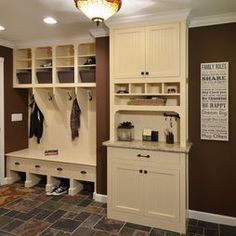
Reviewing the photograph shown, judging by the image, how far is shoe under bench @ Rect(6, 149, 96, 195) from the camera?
3.64 m

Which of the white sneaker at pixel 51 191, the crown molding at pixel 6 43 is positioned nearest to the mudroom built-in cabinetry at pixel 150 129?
the white sneaker at pixel 51 191

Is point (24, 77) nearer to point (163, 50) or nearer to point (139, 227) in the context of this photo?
point (163, 50)

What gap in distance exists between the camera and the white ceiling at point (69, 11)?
2.44 m

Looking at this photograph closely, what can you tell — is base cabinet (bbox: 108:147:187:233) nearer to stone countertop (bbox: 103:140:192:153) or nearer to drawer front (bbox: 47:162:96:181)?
stone countertop (bbox: 103:140:192:153)

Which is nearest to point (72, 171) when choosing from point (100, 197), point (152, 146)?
point (100, 197)

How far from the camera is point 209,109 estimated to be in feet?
9.52

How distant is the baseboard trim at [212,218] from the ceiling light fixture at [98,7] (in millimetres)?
2508

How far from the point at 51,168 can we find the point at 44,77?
4.90 feet

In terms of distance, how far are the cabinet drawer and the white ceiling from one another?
156 cm

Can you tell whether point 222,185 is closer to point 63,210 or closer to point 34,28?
point 63,210

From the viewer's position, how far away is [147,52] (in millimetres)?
2844

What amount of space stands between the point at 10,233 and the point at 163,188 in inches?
69.4

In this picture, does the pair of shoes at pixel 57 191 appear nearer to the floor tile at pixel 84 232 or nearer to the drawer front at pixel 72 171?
the drawer front at pixel 72 171

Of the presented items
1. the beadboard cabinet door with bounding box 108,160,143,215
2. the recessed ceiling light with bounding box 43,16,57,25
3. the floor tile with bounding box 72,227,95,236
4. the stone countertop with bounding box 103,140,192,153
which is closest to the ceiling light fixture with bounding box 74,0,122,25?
the recessed ceiling light with bounding box 43,16,57,25
